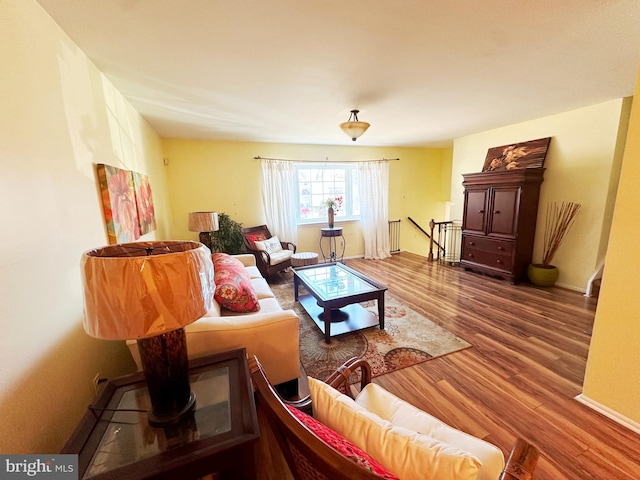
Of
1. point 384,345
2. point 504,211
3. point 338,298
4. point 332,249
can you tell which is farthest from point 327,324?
point 504,211

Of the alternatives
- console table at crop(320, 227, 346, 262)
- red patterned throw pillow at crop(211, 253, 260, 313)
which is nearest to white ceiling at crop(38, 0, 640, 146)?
red patterned throw pillow at crop(211, 253, 260, 313)

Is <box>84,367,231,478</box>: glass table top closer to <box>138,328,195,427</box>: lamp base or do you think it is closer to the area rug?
<box>138,328,195,427</box>: lamp base

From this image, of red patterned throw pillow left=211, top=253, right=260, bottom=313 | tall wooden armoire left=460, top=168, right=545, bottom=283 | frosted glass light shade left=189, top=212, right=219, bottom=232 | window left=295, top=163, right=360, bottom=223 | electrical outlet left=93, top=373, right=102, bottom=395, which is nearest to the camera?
electrical outlet left=93, top=373, right=102, bottom=395

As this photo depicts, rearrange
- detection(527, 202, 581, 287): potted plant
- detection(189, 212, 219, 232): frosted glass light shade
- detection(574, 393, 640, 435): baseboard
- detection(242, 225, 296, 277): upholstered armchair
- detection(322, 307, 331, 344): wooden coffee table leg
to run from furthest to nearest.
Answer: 1. detection(242, 225, 296, 277): upholstered armchair
2. detection(527, 202, 581, 287): potted plant
3. detection(189, 212, 219, 232): frosted glass light shade
4. detection(322, 307, 331, 344): wooden coffee table leg
5. detection(574, 393, 640, 435): baseboard

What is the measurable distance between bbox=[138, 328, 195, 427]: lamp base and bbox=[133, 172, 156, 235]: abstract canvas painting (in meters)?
1.99

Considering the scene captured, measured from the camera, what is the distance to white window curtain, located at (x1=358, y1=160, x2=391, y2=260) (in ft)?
17.6

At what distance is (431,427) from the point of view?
2.87 ft

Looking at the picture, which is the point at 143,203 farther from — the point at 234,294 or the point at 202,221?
the point at 234,294

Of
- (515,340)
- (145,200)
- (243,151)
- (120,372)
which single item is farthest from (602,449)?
(243,151)

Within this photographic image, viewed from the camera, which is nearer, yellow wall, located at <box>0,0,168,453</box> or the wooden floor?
yellow wall, located at <box>0,0,168,453</box>

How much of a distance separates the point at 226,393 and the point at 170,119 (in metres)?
3.28

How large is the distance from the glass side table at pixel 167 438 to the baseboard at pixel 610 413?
2124mm

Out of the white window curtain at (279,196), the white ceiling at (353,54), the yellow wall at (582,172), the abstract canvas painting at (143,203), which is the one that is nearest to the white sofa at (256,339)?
the abstract canvas painting at (143,203)
